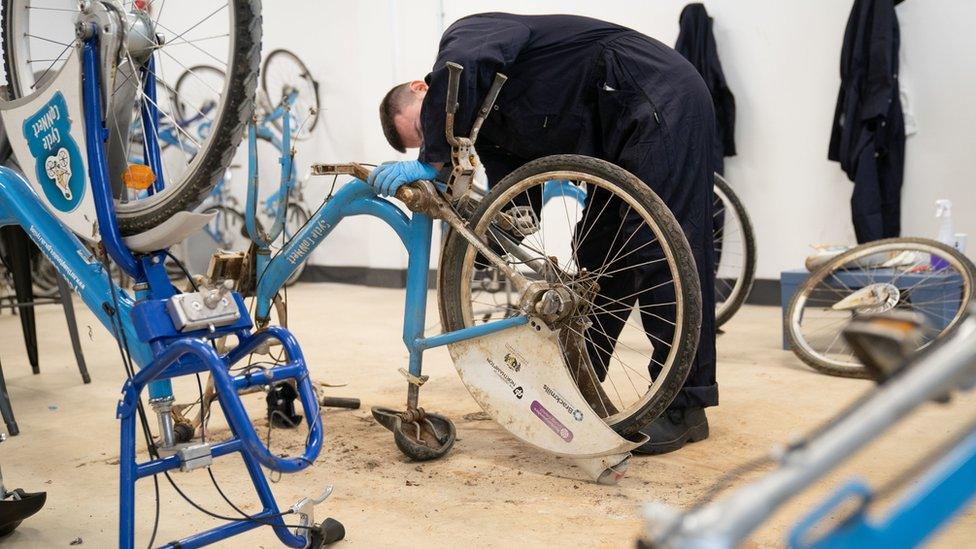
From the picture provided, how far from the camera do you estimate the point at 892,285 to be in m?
3.15

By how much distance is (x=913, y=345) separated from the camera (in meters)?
0.66

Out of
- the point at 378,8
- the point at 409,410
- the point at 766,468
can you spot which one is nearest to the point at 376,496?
the point at 409,410

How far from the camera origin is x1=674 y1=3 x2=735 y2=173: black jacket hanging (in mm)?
4469

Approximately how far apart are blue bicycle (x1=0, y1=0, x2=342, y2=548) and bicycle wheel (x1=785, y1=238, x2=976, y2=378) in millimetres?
2048

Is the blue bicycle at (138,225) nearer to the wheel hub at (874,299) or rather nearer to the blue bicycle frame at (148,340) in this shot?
the blue bicycle frame at (148,340)

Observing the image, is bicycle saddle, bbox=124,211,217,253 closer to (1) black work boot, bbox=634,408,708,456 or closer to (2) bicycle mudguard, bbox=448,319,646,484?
(2) bicycle mudguard, bbox=448,319,646,484

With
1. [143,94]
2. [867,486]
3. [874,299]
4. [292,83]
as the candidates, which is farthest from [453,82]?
[292,83]

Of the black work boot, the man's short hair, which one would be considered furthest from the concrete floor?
the man's short hair

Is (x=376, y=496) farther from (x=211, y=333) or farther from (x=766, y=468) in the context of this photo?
(x=766, y=468)

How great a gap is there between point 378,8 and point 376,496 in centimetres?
443

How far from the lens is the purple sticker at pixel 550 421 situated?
1.95 meters

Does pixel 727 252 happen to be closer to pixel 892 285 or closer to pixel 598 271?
pixel 892 285

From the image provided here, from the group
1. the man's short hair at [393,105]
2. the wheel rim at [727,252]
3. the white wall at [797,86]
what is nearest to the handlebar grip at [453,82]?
the man's short hair at [393,105]

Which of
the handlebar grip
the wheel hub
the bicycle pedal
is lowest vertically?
the wheel hub
